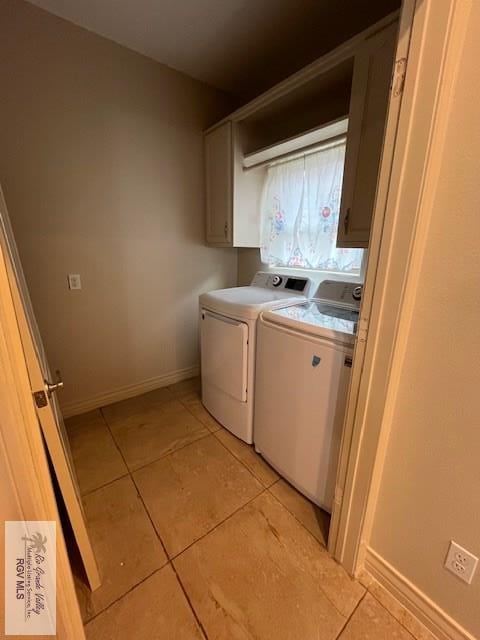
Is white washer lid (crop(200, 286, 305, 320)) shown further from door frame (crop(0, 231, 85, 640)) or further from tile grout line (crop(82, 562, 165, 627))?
tile grout line (crop(82, 562, 165, 627))

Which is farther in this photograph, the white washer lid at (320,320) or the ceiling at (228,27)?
the ceiling at (228,27)

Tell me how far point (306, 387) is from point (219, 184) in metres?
1.83

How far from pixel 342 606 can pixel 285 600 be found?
221mm

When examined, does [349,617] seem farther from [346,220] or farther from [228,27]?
[228,27]

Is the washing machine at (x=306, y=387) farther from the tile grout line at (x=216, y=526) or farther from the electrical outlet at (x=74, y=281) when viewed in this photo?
the electrical outlet at (x=74, y=281)

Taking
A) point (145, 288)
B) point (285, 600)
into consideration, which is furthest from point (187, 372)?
point (285, 600)

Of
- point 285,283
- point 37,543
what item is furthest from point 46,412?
point 285,283

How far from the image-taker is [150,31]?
1731 mm

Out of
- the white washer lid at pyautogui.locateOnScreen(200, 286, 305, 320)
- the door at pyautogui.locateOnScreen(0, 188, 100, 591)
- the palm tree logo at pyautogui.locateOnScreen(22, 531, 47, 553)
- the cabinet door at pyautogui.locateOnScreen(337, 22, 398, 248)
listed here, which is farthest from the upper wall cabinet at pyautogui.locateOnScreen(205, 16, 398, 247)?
the palm tree logo at pyautogui.locateOnScreen(22, 531, 47, 553)

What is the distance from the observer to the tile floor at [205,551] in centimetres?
101

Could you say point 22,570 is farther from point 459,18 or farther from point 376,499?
point 459,18

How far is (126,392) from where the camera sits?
8.00ft

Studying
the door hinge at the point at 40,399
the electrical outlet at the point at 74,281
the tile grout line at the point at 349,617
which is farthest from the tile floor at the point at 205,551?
the electrical outlet at the point at 74,281

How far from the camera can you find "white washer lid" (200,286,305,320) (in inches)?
63.6
